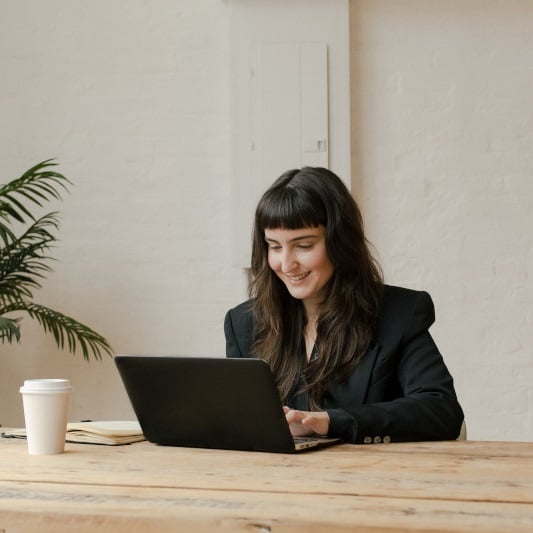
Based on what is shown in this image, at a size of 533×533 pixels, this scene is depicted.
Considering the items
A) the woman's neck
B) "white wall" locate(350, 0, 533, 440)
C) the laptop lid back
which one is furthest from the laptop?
"white wall" locate(350, 0, 533, 440)

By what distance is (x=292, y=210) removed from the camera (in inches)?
92.3

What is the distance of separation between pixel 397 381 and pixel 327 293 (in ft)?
1.03

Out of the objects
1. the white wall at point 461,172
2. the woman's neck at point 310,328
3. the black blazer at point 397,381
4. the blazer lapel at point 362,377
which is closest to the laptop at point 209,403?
the black blazer at point 397,381

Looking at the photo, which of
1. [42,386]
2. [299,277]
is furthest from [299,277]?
[42,386]

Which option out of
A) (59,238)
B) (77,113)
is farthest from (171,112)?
(59,238)

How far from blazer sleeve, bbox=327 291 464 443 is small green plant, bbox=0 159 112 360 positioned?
1791 millimetres

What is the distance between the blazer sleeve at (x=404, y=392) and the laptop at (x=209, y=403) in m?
0.09

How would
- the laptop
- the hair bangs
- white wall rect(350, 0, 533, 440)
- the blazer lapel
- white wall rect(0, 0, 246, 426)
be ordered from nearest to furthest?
the laptop
the blazer lapel
the hair bangs
white wall rect(350, 0, 533, 440)
white wall rect(0, 0, 246, 426)

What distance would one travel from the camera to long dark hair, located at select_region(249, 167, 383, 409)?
7.54 ft

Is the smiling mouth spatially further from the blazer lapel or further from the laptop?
the laptop

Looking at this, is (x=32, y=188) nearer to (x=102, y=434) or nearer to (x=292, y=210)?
(x=292, y=210)

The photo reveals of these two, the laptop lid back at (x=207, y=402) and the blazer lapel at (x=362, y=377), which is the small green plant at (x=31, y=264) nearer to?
the blazer lapel at (x=362, y=377)

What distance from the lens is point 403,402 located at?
2.01 metres

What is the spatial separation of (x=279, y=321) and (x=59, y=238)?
217 centimetres
